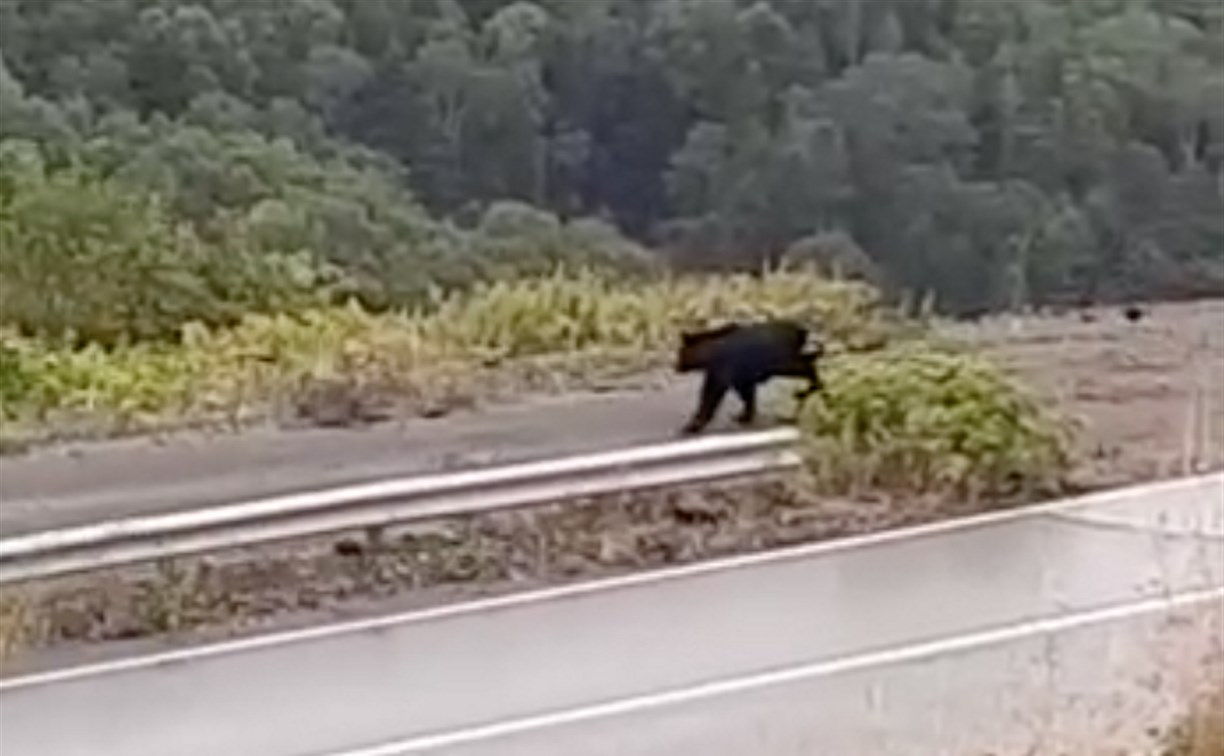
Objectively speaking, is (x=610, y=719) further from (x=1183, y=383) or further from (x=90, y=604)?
(x=1183, y=383)

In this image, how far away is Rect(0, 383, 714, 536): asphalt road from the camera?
13.4 meters

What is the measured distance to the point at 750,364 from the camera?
14812 mm

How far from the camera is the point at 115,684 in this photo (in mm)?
10242

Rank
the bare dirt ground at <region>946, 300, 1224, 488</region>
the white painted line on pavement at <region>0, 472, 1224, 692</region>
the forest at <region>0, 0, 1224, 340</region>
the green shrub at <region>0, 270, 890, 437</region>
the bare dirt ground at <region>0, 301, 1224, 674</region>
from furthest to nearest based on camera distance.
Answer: the forest at <region>0, 0, 1224, 340</region>, the green shrub at <region>0, 270, 890, 437</region>, the bare dirt ground at <region>946, 300, 1224, 488</region>, the bare dirt ground at <region>0, 301, 1224, 674</region>, the white painted line on pavement at <region>0, 472, 1224, 692</region>

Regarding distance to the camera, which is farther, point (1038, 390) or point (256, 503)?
point (1038, 390)

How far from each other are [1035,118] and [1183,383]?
800cm

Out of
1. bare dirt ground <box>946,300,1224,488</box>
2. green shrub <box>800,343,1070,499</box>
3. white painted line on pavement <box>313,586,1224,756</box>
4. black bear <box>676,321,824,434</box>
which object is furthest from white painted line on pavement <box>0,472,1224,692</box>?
black bear <box>676,321,824,434</box>

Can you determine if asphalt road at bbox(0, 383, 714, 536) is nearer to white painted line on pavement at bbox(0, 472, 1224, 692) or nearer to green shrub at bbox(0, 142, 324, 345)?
white painted line on pavement at bbox(0, 472, 1224, 692)

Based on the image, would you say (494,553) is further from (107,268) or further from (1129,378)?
(107,268)

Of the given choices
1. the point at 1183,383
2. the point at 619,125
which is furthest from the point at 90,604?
the point at 619,125

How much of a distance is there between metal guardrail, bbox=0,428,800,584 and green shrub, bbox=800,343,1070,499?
228 millimetres

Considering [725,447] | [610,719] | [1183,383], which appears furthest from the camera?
[1183,383]

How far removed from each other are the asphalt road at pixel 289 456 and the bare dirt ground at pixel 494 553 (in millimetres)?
216

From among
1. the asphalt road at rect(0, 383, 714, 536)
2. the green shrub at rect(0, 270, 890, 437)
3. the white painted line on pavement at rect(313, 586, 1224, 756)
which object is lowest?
the white painted line on pavement at rect(313, 586, 1224, 756)
